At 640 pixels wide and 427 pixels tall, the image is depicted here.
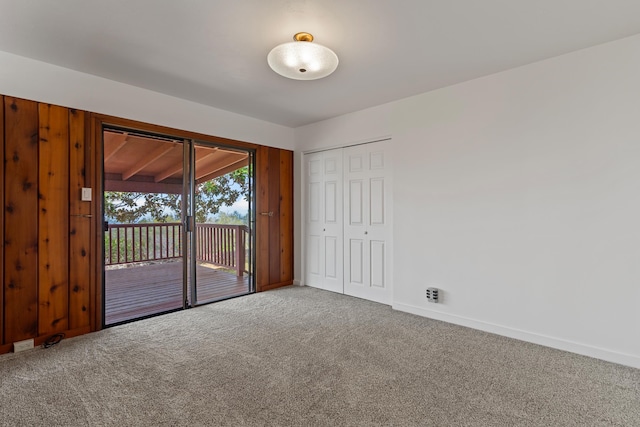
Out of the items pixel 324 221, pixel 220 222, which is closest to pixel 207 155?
pixel 220 222

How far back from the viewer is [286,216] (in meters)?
4.75

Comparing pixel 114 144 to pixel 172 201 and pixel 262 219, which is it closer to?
pixel 172 201

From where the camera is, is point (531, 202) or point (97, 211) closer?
point (531, 202)

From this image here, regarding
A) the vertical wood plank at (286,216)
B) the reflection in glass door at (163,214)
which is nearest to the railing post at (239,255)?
the reflection in glass door at (163,214)

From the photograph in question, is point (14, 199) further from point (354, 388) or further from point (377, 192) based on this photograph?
point (377, 192)

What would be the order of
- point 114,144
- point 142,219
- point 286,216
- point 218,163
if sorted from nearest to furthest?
point 114,144 < point 142,219 < point 218,163 < point 286,216

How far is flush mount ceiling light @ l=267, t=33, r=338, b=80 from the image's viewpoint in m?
2.14

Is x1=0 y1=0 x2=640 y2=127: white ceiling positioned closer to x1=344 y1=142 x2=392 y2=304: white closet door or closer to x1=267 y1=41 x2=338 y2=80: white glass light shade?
x1=267 y1=41 x2=338 y2=80: white glass light shade

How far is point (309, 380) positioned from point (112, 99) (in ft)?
10.4

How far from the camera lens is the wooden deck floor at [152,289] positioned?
Result: 342 cm

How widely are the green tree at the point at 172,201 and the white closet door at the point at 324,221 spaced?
1.01 metres

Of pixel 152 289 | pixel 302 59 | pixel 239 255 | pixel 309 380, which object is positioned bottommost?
pixel 309 380

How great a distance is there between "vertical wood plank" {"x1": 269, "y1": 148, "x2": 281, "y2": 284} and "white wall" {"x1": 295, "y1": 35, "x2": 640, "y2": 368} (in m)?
1.86

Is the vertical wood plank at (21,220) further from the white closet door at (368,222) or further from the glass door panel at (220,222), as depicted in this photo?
the white closet door at (368,222)
